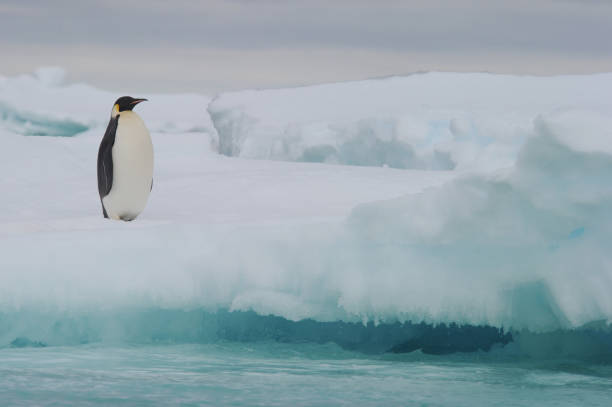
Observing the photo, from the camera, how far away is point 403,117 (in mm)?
10938

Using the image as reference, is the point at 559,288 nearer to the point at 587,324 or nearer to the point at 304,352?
the point at 587,324

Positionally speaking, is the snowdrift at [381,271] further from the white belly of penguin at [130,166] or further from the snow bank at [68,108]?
the snow bank at [68,108]

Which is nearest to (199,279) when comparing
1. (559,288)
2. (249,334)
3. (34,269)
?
(249,334)

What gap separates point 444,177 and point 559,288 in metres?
4.53

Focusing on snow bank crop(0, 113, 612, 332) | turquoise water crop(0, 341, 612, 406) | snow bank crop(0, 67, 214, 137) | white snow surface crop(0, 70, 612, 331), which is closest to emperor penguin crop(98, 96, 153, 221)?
white snow surface crop(0, 70, 612, 331)

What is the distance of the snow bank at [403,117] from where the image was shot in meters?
10.4

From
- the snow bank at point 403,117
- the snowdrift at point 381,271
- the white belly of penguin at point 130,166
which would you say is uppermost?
the snow bank at point 403,117

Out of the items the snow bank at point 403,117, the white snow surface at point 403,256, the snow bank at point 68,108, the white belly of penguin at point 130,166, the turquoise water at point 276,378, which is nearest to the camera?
the turquoise water at point 276,378

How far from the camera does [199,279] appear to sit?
12.5 feet

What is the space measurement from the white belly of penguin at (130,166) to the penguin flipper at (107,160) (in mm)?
29

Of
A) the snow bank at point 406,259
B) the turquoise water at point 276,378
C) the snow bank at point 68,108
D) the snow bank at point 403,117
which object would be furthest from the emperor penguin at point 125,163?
the snow bank at point 68,108

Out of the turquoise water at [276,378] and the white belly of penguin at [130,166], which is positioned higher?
the white belly of penguin at [130,166]

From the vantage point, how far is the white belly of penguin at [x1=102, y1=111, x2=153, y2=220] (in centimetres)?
625

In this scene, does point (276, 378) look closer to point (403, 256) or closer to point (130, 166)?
point (403, 256)
